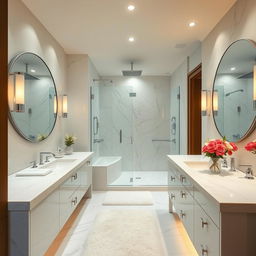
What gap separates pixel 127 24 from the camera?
9.61ft

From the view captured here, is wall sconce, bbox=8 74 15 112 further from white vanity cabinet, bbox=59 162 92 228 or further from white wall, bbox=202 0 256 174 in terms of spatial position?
white wall, bbox=202 0 256 174

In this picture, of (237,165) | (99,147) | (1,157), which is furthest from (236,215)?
(99,147)

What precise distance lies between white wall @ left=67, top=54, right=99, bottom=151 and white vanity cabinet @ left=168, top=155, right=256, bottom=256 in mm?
2448

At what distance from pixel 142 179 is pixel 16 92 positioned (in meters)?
3.49

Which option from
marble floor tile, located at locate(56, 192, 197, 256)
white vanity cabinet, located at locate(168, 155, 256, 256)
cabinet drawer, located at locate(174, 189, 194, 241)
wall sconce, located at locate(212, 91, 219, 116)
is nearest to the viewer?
white vanity cabinet, located at locate(168, 155, 256, 256)

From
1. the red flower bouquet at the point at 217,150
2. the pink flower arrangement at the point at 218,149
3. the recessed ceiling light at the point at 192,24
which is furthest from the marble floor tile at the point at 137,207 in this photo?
Result: the recessed ceiling light at the point at 192,24

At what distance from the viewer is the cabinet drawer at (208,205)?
1388 mm

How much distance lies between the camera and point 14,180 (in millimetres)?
1974

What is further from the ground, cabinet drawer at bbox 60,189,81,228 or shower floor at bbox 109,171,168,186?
cabinet drawer at bbox 60,189,81,228

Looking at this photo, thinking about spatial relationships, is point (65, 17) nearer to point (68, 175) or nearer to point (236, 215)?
point (68, 175)

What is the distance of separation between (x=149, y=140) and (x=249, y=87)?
3.93 m

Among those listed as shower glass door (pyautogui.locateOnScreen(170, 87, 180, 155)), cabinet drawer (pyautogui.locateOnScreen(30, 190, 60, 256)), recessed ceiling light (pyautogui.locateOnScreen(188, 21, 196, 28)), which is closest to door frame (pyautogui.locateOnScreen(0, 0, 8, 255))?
cabinet drawer (pyautogui.locateOnScreen(30, 190, 60, 256))

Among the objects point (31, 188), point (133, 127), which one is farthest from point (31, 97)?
point (133, 127)

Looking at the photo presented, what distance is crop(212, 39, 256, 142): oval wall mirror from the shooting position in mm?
2090
